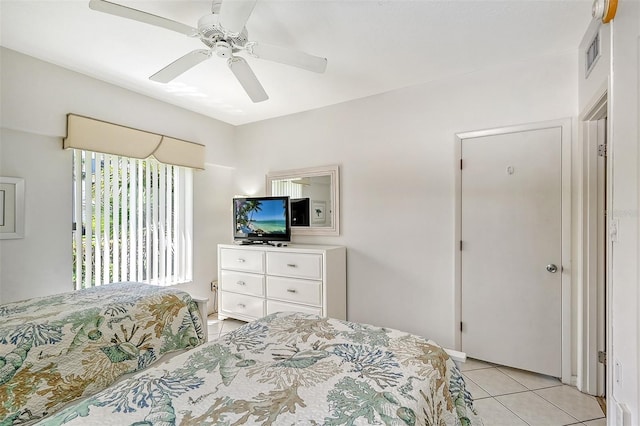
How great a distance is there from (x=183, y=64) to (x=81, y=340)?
5.69ft

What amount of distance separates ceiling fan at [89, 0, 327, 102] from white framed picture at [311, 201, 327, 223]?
63.1 inches

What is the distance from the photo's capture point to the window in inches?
111

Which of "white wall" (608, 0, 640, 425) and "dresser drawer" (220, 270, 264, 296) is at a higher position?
"white wall" (608, 0, 640, 425)

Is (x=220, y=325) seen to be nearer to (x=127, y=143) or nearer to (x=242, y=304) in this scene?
(x=242, y=304)

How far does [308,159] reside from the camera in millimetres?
3650

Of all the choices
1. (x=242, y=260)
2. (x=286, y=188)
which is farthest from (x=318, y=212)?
(x=242, y=260)

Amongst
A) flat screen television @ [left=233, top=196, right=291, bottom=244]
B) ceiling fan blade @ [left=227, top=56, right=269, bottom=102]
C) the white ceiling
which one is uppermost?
the white ceiling

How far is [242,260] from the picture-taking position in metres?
3.58

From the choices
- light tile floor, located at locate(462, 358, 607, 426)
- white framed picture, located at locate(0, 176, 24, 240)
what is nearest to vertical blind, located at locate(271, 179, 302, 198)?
white framed picture, located at locate(0, 176, 24, 240)

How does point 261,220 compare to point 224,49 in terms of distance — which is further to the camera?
point 261,220

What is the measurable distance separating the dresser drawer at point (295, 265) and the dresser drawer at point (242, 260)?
14cm

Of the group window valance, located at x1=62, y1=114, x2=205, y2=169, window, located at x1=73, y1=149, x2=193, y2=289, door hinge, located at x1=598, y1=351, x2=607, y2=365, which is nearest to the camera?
door hinge, located at x1=598, y1=351, x2=607, y2=365

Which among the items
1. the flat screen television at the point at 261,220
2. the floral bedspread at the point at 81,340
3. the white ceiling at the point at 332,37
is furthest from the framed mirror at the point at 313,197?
the floral bedspread at the point at 81,340

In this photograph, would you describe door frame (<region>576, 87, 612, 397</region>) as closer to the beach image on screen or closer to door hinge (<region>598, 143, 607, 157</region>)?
door hinge (<region>598, 143, 607, 157</region>)
